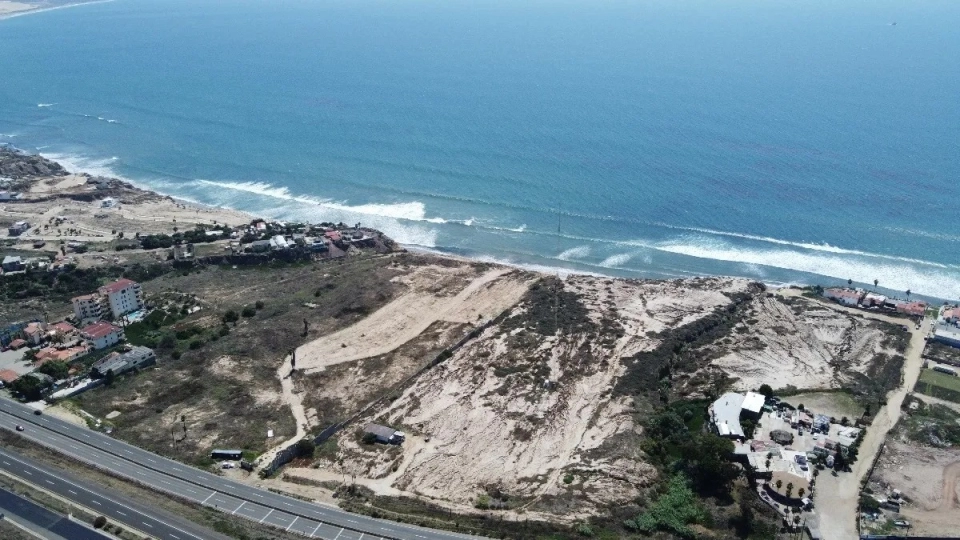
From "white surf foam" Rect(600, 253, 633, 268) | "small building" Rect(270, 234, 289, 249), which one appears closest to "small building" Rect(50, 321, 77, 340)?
"small building" Rect(270, 234, 289, 249)

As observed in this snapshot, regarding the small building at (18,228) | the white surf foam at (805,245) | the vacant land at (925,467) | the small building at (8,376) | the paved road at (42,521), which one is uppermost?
the white surf foam at (805,245)

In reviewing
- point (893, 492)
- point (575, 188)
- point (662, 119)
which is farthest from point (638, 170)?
point (893, 492)

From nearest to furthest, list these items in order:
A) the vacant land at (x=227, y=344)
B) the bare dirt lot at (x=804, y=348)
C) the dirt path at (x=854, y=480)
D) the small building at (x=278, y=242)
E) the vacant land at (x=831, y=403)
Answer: the dirt path at (x=854, y=480) < the vacant land at (x=227, y=344) < the vacant land at (x=831, y=403) < the bare dirt lot at (x=804, y=348) < the small building at (x=278, y=242)

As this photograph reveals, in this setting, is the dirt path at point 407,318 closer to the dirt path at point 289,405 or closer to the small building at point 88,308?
the dirt path at point 289,405

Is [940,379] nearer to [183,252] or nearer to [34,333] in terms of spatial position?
[34,333]

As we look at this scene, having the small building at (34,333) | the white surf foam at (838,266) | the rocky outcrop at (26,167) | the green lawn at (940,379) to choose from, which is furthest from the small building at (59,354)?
the green lawn at (940,379)

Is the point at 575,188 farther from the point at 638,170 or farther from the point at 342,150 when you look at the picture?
the point at 342,150
